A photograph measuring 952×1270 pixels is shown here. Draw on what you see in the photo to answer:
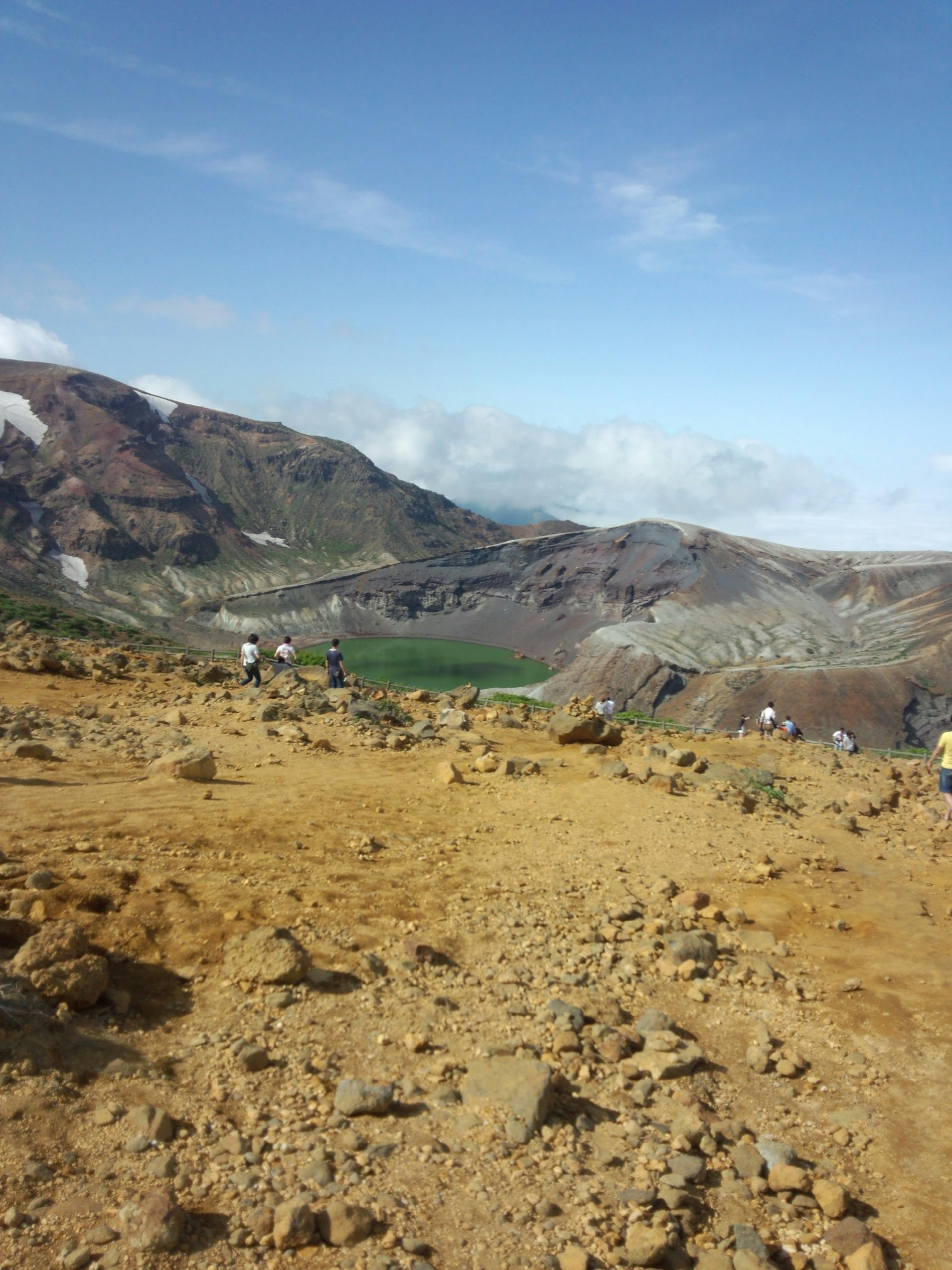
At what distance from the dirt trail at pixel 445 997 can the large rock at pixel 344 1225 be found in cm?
6

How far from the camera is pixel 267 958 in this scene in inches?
208

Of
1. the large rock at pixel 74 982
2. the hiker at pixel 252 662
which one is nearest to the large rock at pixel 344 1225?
the large rock at pixel 74 982

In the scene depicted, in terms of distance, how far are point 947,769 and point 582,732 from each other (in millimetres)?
5934

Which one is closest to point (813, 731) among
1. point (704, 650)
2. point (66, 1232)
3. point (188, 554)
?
point (704, 650)

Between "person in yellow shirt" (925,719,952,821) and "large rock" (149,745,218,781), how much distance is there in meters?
9.75

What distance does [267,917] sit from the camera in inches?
241

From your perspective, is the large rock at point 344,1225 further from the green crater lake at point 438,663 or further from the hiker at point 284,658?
the green crater lake at point 438,663

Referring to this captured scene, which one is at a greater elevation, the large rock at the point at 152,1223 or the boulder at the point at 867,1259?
the large rock at the point at 152,1223

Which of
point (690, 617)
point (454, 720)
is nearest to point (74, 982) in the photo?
point (454, 720)

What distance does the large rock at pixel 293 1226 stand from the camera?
3355mm

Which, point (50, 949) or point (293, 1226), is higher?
point (50, 949)

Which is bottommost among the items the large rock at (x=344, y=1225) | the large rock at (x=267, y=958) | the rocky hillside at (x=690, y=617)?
the large rock at (x=344, y=1225)

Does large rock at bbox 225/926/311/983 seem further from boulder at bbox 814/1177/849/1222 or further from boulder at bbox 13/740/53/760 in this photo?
boulder at bbox 13/740/53/760

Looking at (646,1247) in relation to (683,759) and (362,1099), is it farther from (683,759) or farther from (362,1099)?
(683,759)
